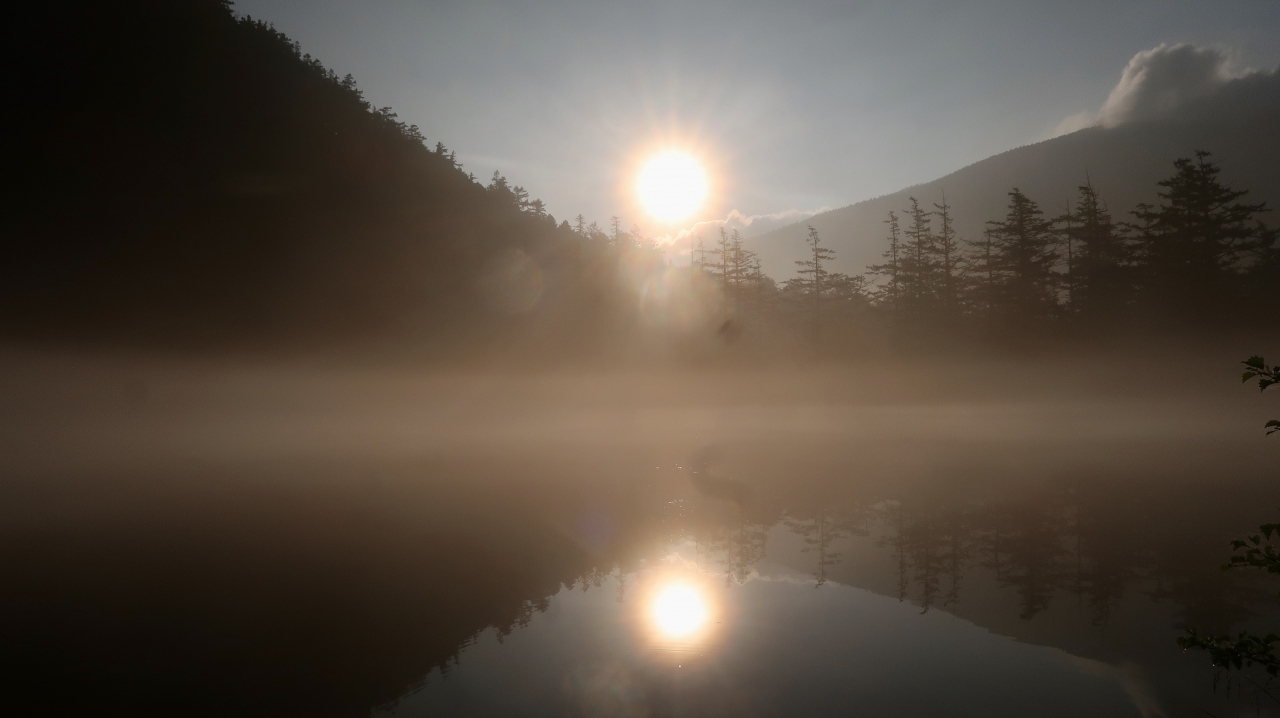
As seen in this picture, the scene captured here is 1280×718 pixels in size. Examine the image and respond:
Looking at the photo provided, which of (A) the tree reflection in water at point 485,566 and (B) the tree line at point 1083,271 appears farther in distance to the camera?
(B) the tree line at point 1083,271

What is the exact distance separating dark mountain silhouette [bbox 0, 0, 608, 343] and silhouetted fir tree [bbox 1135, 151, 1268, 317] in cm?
5274

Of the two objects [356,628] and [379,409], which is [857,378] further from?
[356,628]

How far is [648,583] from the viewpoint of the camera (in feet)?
32.2

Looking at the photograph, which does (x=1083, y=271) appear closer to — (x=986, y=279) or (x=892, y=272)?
(x=986, y=279)

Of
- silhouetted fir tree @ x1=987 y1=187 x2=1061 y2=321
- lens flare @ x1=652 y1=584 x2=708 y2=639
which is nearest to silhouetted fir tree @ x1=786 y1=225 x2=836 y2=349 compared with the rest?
silhouetted fir tree @ x1=987 y1=187 x2=1061 y2=321

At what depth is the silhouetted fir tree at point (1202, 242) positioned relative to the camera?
40562 mm

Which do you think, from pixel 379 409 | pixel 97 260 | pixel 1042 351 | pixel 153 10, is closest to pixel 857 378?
pixel 1042 351

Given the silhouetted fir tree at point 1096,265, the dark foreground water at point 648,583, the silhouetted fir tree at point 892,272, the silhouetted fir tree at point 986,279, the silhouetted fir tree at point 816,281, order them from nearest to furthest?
the dark foreground water at point 648,583, the silhouetted fir tree at point 1096,265, the silhouetted fir tree at point 986,279, the silhouetted fir tree at point 892,272, the silhouetted fir tree at point 816,281

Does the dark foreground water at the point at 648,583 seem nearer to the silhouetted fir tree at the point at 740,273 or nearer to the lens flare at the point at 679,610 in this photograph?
the lens flare at the point at 679,610

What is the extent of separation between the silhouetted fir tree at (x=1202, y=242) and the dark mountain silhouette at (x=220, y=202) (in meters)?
52.7

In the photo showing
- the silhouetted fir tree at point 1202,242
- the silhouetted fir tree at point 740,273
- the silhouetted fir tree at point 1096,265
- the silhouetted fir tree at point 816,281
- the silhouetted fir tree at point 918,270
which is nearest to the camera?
the silhouetted fir tree at point 1202,242

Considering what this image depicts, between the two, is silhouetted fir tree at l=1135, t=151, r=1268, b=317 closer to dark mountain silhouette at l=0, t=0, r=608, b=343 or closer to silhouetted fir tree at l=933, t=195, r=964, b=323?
silhouetted fir tree at l=933, t=195, r=964, b=323

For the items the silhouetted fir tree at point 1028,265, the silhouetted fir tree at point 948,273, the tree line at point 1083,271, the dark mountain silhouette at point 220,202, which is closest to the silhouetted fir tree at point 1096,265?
the tree line at point 1083,271

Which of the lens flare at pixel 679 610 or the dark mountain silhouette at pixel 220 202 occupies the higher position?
the dark mountain silhouette at pixel 220 202
